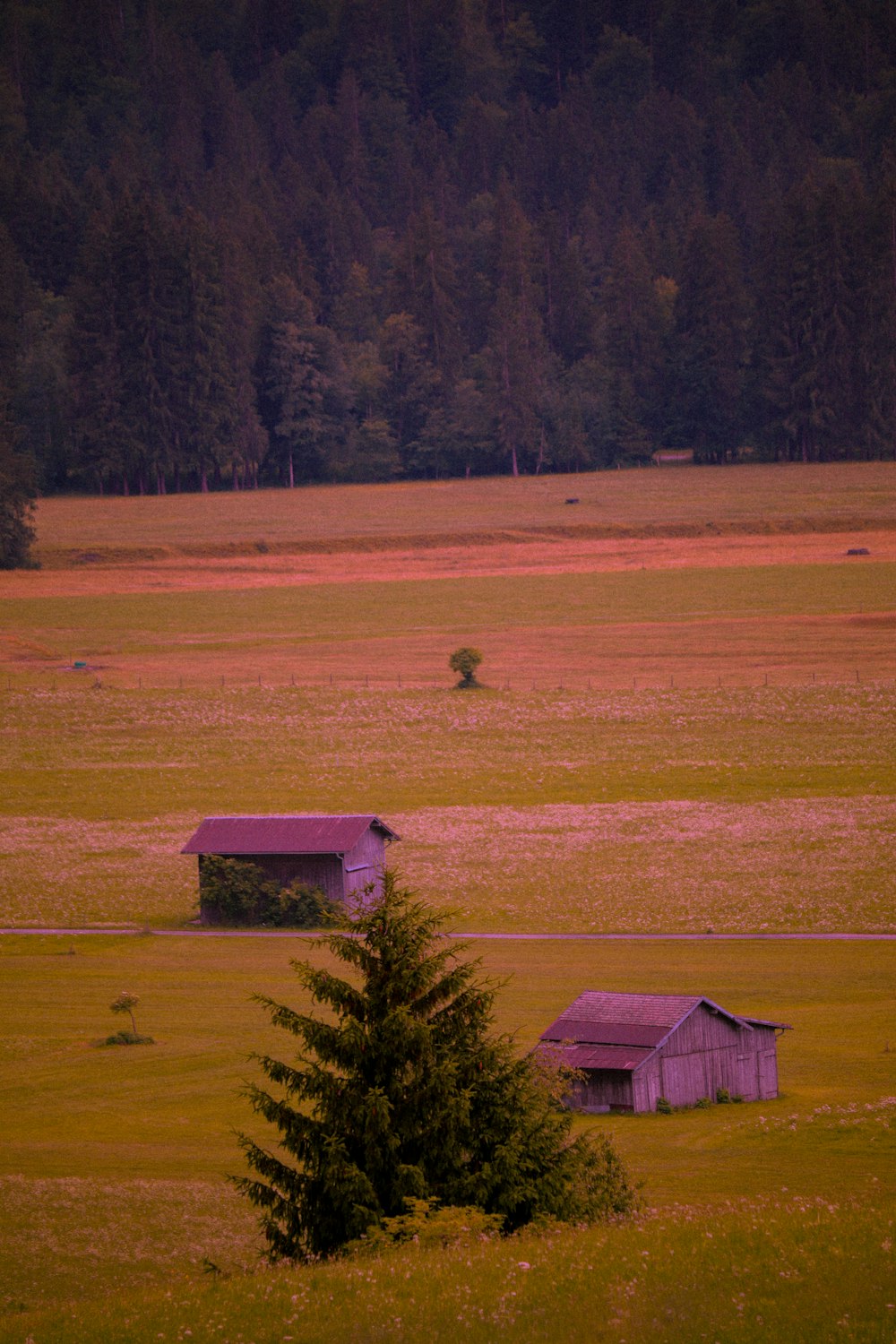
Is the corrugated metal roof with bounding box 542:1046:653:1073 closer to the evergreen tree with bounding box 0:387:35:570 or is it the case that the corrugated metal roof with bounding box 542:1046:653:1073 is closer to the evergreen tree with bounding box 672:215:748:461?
the evergreen tree with bounding box 0:387:35:570

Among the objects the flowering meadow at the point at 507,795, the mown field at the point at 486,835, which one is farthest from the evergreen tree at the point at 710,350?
the flowering meadow at the point at 507,795

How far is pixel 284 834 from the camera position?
4591 cm

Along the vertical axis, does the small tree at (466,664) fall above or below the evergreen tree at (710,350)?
below

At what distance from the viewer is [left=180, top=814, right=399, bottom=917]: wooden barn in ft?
148

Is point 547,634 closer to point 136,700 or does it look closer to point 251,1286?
point 136,700

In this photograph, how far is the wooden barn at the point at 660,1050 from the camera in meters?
29.0

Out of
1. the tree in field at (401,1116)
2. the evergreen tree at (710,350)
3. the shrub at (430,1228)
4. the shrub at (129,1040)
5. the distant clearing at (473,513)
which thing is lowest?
the shrub at (129,1040)

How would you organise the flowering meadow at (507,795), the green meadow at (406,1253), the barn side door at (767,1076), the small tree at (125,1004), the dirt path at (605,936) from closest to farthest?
the green meadow at (406,1253) → the barn side door at (767,1076) → the small tree at (125,1004) → the dirt path at (605,936) → the flowering meadow at (507,795)

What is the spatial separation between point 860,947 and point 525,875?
37.2ft

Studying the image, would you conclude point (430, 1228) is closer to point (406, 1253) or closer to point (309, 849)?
point (406, 1253)

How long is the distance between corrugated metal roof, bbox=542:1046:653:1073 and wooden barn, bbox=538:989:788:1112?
0.05ft

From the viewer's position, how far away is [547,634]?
8988 cm

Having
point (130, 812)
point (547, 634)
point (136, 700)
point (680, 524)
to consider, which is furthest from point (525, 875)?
point (680, 524)

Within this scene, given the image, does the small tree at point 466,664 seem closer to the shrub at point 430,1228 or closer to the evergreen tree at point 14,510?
the evergreen tree at point 14,510
